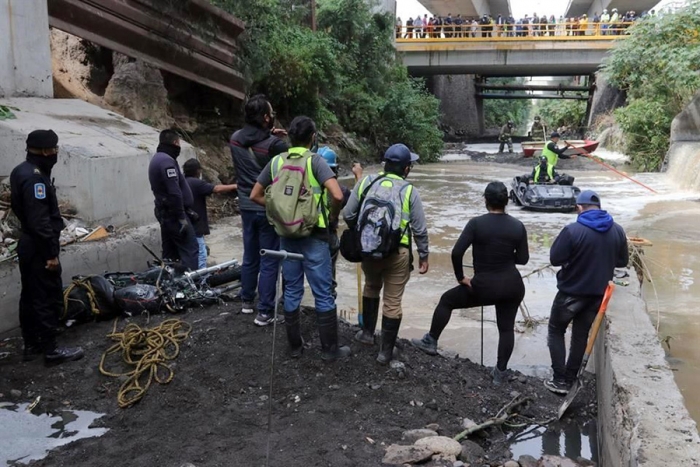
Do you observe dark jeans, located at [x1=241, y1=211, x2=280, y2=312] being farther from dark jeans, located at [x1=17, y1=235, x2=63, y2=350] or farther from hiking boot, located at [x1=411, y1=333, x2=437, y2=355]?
dark jeans, located at [x1=17, y1=235, x2=63, y2=350]

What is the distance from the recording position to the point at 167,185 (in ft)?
18.7

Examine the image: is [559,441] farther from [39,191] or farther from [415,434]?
[39,191]

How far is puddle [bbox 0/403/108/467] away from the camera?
365 cm

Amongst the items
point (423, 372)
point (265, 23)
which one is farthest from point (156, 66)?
point (423, 372)

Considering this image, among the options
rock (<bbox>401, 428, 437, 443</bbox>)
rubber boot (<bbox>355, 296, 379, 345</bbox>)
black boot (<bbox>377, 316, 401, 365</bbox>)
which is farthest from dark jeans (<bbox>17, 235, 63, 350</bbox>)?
rock (<bbox>401, 428, 437, 443</bbox>)

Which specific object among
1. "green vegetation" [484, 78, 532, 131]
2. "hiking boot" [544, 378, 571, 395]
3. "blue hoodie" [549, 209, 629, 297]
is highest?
"green vegetation" [484, 78, 532, 131]

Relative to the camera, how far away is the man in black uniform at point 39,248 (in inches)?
177

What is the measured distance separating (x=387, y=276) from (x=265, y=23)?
10471 millimetres

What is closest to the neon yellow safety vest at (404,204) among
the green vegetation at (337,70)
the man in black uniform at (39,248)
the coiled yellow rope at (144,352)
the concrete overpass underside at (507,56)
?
the coiled yellow rope at (144,352)

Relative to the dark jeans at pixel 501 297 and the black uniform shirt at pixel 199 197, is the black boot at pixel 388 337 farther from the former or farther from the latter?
the black uniform shirt at pixel 199 197

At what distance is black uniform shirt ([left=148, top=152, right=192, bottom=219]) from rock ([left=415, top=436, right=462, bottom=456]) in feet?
10.8

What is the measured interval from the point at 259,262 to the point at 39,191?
5.83ft

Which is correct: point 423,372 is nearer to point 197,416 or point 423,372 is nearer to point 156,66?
point 197,416

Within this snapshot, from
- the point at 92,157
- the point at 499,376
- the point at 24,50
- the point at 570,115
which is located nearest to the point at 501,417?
the point at 499,376
